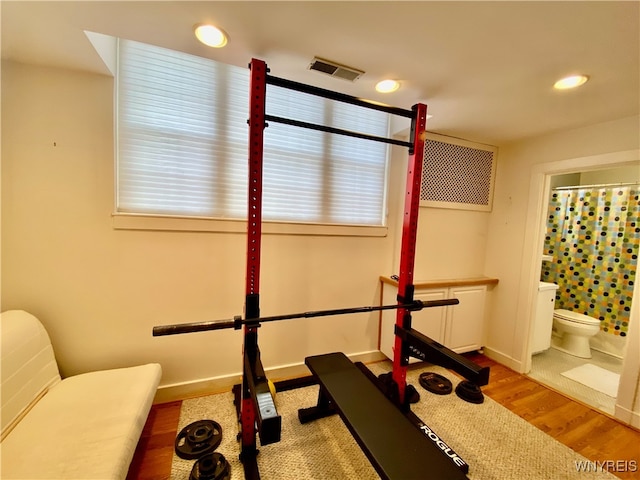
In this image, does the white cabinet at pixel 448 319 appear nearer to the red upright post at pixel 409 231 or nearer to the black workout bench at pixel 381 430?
the red upright post at pixel 409 231

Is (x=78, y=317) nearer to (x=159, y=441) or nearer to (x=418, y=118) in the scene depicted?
(x=159, y=441)

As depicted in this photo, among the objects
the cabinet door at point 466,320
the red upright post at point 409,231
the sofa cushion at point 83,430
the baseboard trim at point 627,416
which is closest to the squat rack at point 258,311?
the red upright post at point 409,231

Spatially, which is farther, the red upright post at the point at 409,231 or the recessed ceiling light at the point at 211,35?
the red upright post at the point at 409,231

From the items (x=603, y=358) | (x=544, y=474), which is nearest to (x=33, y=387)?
(x=544, y=474)

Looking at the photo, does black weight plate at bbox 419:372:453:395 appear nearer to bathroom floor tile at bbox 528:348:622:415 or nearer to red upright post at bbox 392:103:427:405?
red upright post at bbox 392:103:427:405

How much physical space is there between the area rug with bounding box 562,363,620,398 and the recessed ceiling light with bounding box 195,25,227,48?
13.3 feet

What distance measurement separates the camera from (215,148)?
1.99m

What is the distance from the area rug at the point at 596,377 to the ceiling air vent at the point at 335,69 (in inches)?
136

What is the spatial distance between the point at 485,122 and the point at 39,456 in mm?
3544

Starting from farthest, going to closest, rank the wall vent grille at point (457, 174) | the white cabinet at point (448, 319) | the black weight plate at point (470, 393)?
the wall vent grille at point (457, 174), the white cabinet at point (448, 319), the black weight plate at point (470, 393)

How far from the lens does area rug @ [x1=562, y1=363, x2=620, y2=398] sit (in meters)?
2.40

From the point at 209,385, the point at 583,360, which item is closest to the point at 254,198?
the point at 209,385

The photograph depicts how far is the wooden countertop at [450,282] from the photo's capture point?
7.98ft

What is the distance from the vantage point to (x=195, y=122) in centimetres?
194
